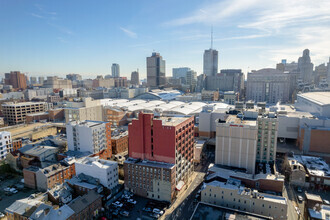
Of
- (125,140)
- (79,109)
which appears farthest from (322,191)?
(79,109)

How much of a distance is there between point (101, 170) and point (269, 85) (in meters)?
132

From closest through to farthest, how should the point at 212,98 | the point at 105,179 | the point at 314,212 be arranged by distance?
the point at 314,212
the point at 105,179
the point at 212,98

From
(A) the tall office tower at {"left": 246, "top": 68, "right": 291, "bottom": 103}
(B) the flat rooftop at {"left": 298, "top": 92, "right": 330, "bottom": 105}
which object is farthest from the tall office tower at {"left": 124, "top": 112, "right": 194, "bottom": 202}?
(A) the tall office tower at {"left": 246, "top": 68, "right": 291, "bottom": 103}

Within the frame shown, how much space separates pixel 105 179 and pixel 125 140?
27.3 m

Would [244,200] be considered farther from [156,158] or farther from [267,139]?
[267,139]

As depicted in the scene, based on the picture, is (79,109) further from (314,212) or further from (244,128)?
(314,212)

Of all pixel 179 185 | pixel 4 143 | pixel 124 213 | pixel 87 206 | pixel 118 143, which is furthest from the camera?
pixel 118 143

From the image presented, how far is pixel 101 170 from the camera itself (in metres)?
44.2

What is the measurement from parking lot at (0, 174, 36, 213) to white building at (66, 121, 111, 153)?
47.1ft

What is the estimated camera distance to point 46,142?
208 feet

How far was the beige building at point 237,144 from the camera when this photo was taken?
48.0m

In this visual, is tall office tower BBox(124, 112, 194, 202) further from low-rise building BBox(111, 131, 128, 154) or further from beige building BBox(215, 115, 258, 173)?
low-rise building BBox(111, 131, 128, 154)

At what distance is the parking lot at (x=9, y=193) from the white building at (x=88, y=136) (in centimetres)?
1434

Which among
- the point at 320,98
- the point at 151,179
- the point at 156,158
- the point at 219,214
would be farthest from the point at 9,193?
the point at 320,98
